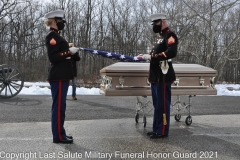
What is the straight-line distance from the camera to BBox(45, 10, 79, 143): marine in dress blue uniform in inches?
146

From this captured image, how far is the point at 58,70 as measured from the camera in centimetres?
375

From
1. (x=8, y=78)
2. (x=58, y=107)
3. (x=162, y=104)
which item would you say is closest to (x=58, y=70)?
(x=58, y=107)

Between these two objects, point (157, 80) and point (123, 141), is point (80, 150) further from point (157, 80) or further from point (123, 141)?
point (157, 80)

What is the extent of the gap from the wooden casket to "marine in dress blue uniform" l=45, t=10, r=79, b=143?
82 cm

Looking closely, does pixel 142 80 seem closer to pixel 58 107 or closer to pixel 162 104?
pixel 162 104

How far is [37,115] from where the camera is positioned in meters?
5.96

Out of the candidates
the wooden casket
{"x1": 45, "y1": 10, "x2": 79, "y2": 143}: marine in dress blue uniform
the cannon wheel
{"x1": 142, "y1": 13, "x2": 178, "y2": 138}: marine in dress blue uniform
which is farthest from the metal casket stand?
the cannon wheel

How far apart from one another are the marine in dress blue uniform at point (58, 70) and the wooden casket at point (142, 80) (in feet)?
2.68

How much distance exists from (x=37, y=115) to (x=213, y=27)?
11.4 meters

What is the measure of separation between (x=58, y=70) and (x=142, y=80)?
57.9 inches

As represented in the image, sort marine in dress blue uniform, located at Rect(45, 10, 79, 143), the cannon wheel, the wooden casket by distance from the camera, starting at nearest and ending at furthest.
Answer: marine in dress blue uniform, located at Rect(45, 10, 79, 143)
the wooden casket
the cannon wheel

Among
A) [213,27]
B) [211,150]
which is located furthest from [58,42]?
[213,27]

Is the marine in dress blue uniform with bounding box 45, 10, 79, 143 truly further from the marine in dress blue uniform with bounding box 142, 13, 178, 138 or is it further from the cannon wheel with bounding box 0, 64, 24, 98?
the cannon wheel with bounding box 0, 64, 24, 98

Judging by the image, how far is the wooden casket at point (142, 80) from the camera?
14.4 feet
